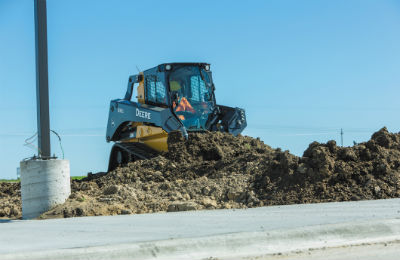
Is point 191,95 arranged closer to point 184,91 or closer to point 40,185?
point 184,91

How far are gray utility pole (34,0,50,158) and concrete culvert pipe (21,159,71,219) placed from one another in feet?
0.87

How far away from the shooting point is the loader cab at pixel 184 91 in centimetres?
1761

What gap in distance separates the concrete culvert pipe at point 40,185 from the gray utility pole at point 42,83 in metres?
0.26

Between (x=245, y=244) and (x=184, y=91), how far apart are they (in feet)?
41.7

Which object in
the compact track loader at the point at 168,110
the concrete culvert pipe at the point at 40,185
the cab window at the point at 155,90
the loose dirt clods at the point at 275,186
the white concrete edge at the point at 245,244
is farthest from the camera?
the cab window at the point at 155,90

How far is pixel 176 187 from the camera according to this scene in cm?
1120

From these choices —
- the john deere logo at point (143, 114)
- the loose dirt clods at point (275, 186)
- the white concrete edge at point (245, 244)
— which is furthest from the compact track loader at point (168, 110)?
the white concrete edge at point (245, 244)

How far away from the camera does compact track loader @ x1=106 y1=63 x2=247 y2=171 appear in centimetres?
1750

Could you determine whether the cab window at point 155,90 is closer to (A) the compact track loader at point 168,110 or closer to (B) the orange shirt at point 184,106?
(A) the compact track loader at point 168,110

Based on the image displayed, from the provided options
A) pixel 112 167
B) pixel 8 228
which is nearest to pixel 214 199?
pixel 8 228

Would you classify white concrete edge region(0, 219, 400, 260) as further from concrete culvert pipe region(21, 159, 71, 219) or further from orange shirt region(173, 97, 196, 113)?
orange shirt region(173, 97, 196, 113)

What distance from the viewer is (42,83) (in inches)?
360

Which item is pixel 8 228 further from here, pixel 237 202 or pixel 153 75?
pixel 153 75

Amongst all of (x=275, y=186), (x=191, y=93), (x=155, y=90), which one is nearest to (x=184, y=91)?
(x=191, y=93)
